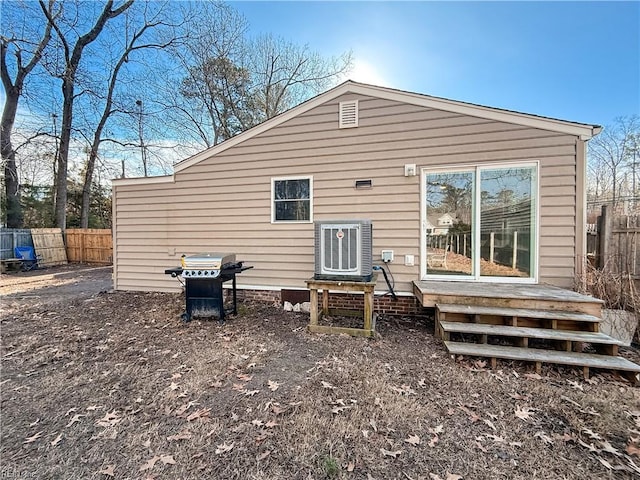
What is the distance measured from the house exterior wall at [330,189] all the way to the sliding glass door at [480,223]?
0.16m

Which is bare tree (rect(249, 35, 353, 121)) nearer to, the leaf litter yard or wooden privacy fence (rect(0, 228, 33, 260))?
wooden privacy fence (rect(0, 228, 33, 260))

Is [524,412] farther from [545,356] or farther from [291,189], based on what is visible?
[291,189]

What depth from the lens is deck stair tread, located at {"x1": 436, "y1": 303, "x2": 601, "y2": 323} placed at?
10.3 feet

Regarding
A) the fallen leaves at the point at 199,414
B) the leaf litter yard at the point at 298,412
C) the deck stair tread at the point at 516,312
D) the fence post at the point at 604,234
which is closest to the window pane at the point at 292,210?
the leaf litter yard at the point at 298,412

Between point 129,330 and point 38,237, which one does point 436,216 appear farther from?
point 38,237

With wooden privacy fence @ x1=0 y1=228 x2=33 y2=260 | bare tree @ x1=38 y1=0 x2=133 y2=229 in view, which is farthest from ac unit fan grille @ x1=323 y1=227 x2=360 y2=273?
wooden privacy fence @ x1=0 y1=228 x2=33 y2=260

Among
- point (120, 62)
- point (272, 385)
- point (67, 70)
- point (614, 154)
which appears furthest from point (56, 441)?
point (120, 62)

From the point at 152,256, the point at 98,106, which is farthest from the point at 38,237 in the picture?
the point at 152,256

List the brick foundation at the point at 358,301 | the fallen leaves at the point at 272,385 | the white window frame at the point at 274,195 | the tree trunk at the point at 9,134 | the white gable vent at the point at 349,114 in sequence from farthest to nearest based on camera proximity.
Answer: the tree trunk at the point at 9,134, the white window frame at the point at 274,195, the white gable vent at the point at 349,114, the brick foundation at the point at 358,301, the fallen leaves at the point at 272,385

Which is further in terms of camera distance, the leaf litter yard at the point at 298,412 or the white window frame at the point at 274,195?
the white window frame at the point at 274,195

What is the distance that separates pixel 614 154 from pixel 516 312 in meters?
12.1

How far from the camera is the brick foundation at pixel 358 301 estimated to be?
15.2ft

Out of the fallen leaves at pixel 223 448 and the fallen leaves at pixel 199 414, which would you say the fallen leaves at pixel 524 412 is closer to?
the fallen leaves at pixel 223 448

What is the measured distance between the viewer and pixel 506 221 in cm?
433
